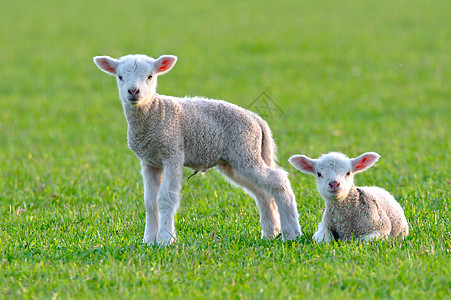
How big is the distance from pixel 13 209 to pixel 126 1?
28.4 metres

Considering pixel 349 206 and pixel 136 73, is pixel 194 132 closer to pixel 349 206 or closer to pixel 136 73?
pixel 136 73

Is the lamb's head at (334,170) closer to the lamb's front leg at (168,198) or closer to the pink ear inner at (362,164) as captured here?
the pink ear inner at (362,164)

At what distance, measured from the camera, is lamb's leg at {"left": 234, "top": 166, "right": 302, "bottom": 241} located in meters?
6.48

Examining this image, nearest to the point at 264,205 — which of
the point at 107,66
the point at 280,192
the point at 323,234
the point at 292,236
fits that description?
the point at 280,192

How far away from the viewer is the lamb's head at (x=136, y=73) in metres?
6.11

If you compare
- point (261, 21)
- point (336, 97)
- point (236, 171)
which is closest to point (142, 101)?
point (236, 171)

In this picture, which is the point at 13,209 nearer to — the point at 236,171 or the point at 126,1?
the point at 236,171

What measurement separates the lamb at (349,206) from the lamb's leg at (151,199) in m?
1.35

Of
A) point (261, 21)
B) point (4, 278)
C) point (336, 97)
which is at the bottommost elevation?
point (4, 278)

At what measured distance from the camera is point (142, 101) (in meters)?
6.16

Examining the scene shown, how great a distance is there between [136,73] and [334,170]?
1.97 m

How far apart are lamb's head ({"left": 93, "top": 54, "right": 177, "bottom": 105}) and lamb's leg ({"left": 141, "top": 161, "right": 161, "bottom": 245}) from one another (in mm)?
719

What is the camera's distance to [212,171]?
32.6 ft

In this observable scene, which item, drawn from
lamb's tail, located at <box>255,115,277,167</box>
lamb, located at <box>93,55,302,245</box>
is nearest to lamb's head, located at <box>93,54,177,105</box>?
lamb, located at <box>93,55,302,245</box>
